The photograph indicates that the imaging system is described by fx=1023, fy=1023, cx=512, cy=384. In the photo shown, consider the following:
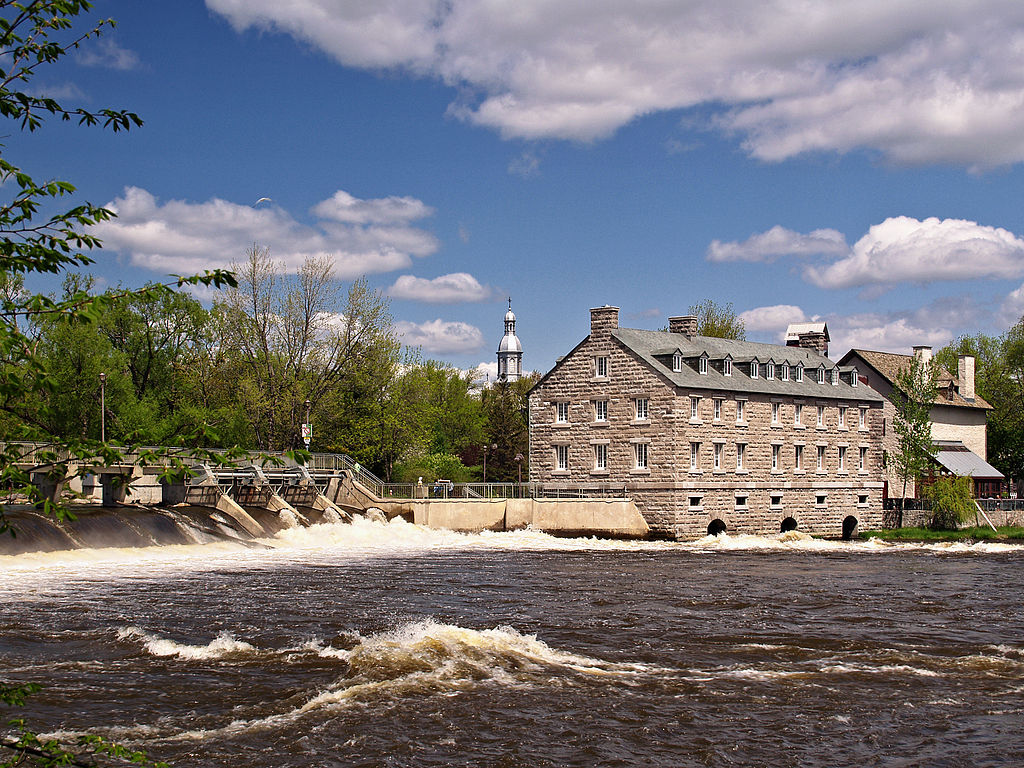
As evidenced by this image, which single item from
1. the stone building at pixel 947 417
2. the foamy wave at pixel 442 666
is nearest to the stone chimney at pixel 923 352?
the stone building at pixel 947 417

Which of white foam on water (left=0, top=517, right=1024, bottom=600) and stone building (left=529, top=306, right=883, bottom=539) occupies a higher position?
stone building (left=529, top=306, right=883, bottom=539)

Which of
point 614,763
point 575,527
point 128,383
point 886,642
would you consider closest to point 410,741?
point 614,763

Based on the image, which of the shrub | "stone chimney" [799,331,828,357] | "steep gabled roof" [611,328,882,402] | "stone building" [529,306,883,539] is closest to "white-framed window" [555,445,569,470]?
"stone building" [529,306,883,539]

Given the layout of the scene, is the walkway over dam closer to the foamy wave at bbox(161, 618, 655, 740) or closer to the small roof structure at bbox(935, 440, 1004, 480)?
the foamy wave at bbox(161, 618, 655, 740)

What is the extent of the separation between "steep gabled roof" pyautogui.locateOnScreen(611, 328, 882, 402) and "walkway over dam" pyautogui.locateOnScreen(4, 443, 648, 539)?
6929 mm

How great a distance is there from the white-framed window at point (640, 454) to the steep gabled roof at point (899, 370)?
26.0m

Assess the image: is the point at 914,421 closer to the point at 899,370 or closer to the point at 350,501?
the point at 899,370

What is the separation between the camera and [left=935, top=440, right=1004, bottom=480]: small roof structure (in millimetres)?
68000

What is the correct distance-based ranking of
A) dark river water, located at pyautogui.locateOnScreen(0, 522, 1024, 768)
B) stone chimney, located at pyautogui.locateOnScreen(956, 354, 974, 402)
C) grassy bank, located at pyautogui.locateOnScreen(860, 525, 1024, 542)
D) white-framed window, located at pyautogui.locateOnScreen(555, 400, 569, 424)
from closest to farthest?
dark river water, located at pyautogui.locateOnScreen(0, 522, 1024, 768) → white-framed window, located at pyautogui.locateOnScreen(555, 400, 569, 424) → grassy bank, located at pyautogui.locateOnScreen(860, 525, 1024, 542) → stone chimney, located at pyautogui.locateOnScreen(956, 354, 974, 402)

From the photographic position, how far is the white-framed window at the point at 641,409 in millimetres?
53031

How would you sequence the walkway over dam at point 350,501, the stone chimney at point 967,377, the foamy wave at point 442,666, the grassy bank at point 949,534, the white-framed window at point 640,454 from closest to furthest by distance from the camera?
the foamy wave at point 442,666 → the walkway over dam at point 350,501 → the white-framed window at point 640,454 → the grassy bank at point 949,534 → the stone chimney at point 967,377

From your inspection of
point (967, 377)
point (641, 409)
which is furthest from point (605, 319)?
point (967, 377)

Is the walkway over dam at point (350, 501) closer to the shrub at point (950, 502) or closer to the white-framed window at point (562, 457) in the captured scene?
the white-framed window at point (562, 457)

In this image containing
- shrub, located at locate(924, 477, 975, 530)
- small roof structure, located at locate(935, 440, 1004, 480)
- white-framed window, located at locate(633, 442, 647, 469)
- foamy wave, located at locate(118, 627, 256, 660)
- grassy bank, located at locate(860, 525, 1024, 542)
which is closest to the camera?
foamy wave, located at locate(118, 627, 256, 660)
